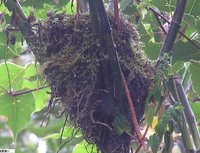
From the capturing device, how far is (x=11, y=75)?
5.42 ft

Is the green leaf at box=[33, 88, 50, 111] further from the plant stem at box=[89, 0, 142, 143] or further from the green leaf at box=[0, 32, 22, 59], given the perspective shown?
the plant stem at box=[89, 0, 142, 143]

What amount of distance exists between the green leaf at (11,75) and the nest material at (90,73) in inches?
12.4

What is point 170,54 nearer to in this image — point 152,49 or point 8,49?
point 152,49

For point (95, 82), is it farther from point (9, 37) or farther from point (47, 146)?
point (47, 146)

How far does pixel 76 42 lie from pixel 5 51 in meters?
0.40

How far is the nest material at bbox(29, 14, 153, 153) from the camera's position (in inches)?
49.1

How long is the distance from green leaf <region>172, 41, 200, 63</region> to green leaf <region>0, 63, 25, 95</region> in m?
0.54

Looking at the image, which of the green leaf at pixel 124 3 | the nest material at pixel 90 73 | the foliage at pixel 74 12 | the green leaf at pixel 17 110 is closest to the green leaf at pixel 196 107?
the foliage at pixel 74 12

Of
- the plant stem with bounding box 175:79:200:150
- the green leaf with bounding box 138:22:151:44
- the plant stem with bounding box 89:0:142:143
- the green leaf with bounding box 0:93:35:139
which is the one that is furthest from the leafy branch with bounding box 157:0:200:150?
the green leaf with bounding box 0:93:35:139

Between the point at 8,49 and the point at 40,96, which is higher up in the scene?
the point at 8,49

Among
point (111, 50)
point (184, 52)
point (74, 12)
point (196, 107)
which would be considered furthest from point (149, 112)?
point (74, 12)

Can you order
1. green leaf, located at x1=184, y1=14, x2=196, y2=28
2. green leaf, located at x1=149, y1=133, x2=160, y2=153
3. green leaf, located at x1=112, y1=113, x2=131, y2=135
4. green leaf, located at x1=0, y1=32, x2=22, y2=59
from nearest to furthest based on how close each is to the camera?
1. green leaf, located at x1=149, y1=133, x2=160, y2=153
2. green leaf, located at x1=112, y1=113, x2=131, y2=135
3. green leaf, located at x1=184, y1=14, x2=196, y2=28
4. green leaf, located at x1=0, y1=32, x2=22, y2=59

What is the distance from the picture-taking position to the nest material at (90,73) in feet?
4.09

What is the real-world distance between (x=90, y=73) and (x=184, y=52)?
32 centimetres
